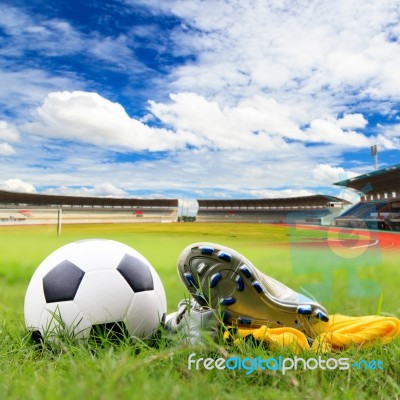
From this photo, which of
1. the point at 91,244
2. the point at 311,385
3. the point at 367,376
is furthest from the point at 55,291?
the point at 367,376

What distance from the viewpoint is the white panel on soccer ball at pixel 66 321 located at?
84.5 inches

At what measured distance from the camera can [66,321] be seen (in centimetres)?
218

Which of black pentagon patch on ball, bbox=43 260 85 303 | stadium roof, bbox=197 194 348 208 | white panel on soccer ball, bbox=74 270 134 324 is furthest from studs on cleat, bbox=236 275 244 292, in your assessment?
stadium roof, bbox=197 194 348 208

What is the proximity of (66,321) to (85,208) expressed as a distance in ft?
179

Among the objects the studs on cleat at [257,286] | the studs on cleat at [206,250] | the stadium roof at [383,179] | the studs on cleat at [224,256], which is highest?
the stadium roof at [383,179]

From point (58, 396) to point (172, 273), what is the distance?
5.17 metres

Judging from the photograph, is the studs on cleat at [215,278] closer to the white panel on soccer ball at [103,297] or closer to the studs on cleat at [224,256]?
the studs on cleat at [224,256]

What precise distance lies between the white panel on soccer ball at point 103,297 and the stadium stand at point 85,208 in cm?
4123

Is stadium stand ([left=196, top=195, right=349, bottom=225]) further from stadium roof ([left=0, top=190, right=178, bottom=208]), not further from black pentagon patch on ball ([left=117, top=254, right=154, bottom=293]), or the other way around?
black pentagon patch on ball ([left=117, top=254, right=154, bottom=293])

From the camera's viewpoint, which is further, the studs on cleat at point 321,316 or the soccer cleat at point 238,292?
the studs on cleat at point 321,316

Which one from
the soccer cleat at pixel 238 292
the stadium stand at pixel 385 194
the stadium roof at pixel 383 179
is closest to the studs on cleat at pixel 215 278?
the soccer cleat at pixel 238 292

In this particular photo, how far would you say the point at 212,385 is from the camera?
1368 millimetres

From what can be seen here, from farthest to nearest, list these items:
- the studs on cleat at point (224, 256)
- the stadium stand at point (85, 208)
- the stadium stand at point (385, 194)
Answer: the stadium stand at point (85, 208) < the stadium stand at point (385, 194) < the studs on cleat at point (224, 256)

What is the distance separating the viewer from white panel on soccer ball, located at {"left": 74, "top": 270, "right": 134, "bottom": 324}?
217cm
